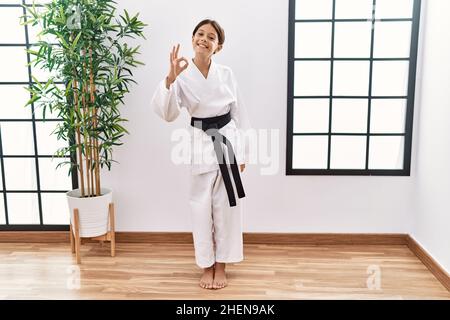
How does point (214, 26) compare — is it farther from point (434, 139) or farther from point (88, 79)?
point (434, 139)

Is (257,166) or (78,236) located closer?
(78,236)

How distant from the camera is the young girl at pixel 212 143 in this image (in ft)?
8.77

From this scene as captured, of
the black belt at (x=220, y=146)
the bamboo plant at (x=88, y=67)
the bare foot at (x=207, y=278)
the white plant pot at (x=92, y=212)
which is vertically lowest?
the bare foot at (x=207, y=278)

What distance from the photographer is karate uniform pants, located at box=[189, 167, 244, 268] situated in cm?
277

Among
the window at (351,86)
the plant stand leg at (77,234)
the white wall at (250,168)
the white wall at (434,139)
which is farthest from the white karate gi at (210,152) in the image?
the white wall at (434,139)

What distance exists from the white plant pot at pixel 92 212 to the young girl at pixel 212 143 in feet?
2.39

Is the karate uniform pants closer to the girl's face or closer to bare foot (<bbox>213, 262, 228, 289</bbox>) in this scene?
bare foot (<bbox>213, 262, 228, 289</bbox>)

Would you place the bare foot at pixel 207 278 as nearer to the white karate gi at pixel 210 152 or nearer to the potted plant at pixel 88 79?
the white karate gi at pixel 210 152

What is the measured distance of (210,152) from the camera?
2.74m

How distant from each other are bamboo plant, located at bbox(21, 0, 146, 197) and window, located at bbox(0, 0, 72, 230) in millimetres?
247

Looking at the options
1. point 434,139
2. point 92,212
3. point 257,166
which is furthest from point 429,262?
point 92,212

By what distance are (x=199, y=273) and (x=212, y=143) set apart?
877 millimetres

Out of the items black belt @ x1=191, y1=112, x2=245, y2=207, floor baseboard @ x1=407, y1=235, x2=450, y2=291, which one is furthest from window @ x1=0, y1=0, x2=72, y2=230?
floor baseboard @ x1=407, y1=235, x2=450, y2=291

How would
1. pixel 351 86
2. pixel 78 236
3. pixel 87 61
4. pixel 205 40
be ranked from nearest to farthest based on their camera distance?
1. pixel 205 40
2. pixel 87 61
3. pixel 78 236
4. pixel 351 86
